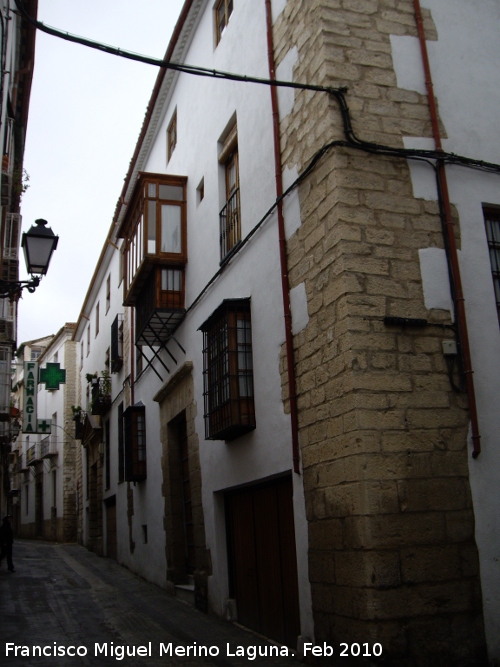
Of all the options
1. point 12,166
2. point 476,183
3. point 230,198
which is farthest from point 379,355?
point 12,166

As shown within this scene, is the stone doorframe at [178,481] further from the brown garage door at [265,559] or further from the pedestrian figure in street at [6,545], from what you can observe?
the pedestrian figure in street at [6,545]

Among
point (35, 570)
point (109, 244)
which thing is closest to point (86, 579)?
point (35, 570)

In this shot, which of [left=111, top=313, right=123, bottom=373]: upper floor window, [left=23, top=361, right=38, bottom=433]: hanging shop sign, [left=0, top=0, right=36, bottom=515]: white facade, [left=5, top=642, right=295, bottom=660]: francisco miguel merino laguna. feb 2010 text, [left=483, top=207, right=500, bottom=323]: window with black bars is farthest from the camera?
[left=23, top=361, right=38, bottom=433]: hanging shop sign

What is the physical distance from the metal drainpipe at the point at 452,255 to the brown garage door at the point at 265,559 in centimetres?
203

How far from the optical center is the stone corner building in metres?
5.21

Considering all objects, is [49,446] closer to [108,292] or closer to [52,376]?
[52,376]

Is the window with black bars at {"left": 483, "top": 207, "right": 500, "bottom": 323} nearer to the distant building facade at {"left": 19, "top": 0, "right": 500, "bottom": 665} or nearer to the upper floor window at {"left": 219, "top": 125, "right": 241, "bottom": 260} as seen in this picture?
the distant building facade at {"left": 19, "top": 0, "right": 500, "bottom": 665}

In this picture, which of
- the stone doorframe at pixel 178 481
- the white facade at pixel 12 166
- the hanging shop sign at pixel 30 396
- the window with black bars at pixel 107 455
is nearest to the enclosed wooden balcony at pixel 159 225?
the stone doorframe at pixel 178 481

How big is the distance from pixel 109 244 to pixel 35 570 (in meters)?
7.97

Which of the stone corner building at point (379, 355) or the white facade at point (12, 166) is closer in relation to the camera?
the stone corner building at point (379, 355)

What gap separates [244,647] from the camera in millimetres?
6848

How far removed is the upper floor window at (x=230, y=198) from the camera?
870cm

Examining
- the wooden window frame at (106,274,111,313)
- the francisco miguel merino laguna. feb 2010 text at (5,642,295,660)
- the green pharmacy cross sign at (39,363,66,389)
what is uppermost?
the wooden window frame at (106,274,111,313)

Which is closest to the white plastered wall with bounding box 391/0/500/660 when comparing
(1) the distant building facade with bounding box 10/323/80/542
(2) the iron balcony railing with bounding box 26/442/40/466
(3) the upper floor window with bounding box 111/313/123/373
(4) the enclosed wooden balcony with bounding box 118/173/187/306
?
(4) the enclosed wooden balcony with bounding box 118/173/187/306
